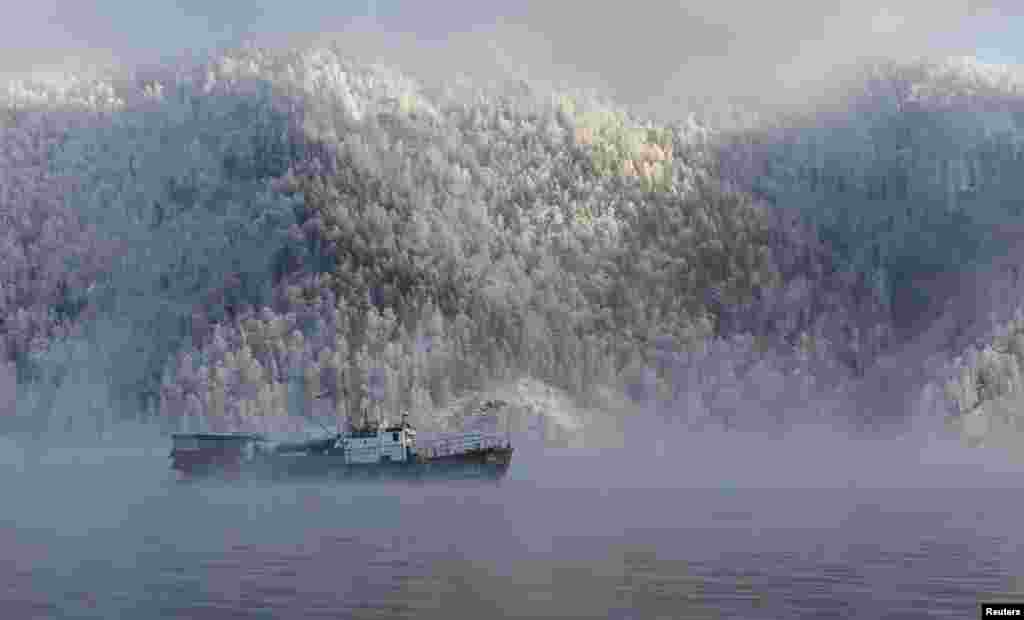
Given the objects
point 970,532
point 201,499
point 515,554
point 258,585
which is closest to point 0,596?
point 258,585

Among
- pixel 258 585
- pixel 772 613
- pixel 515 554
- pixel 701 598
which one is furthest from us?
pixel 515 554

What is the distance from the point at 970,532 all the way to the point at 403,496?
82.3 m

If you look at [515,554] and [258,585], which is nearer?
[258,585]

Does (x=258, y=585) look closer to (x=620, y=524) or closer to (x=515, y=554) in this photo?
(x=515, y=554)

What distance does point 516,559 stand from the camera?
11425 cm

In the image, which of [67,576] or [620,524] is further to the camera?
[620,524]

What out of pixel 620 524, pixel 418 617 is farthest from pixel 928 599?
pixel 620 524

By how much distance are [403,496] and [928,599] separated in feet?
361

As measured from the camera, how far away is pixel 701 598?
303ft

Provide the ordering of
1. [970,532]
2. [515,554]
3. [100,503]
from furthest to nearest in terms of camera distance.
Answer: [100,503]
[970,532]
[515,554]

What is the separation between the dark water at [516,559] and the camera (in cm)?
9081

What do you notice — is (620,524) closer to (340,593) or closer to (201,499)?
(340,593)

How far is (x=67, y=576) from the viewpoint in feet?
344

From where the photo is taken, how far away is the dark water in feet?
298
